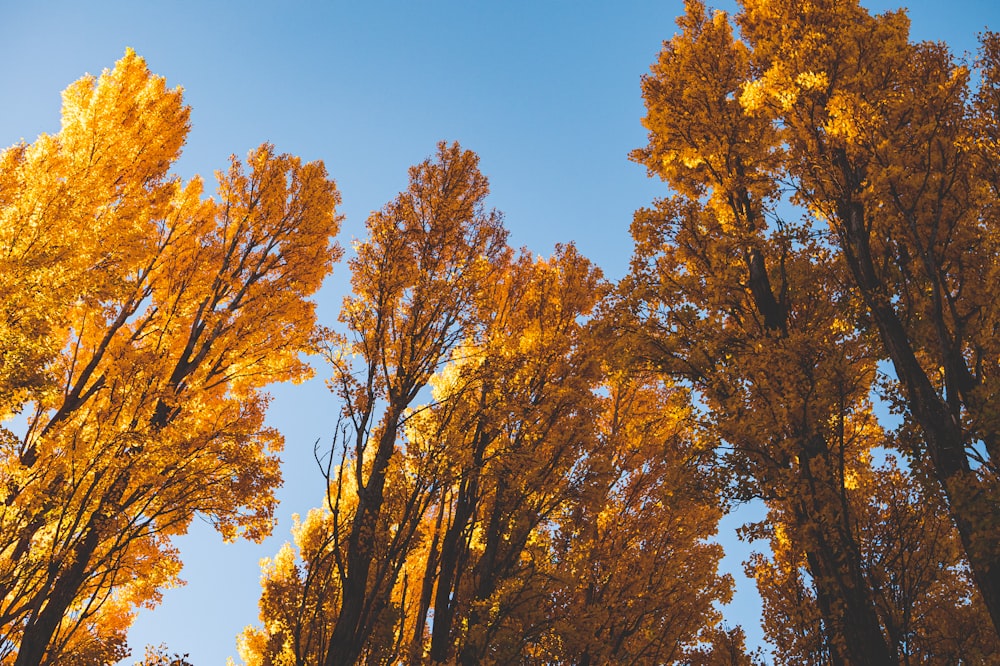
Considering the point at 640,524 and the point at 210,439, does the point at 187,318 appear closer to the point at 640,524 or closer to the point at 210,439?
the point at 210,439

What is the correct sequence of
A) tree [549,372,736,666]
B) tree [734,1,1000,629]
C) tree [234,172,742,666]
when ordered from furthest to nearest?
tree [549,372,736,666] < tree [234,172,742,666] < tree [734,1,1000,629]

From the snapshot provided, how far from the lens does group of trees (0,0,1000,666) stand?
6074mm

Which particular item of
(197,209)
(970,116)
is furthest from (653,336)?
(197,209)

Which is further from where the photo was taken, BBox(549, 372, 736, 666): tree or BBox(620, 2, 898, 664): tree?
BBox(549, 372, 736, 666): tree

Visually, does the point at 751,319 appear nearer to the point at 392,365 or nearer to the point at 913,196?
the point at 913,196

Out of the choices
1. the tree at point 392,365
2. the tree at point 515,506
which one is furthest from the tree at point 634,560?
the tree at point 392,365

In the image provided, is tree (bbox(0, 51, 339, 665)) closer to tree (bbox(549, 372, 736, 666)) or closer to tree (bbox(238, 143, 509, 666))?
tree (bbox(238, 143, 509, 666))

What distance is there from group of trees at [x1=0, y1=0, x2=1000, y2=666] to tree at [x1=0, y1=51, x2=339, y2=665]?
0.17 ft

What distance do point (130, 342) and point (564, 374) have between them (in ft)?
21.9

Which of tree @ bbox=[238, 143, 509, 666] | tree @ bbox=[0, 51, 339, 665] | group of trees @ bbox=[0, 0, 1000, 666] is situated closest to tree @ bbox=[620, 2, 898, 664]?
group of trees @ bbox=[0, 0, 1000, 666]

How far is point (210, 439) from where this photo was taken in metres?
8.04

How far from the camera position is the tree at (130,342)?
6.35 metres

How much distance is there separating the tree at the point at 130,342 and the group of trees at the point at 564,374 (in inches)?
2.0

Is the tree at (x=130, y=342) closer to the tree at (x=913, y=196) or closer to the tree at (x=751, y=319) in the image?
the tree at (x=751, y=319)
